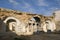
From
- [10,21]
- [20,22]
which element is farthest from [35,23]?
[10,21]

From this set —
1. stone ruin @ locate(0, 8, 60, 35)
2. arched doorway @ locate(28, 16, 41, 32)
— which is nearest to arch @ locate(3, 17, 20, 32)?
stone ruin @ locate(0, 8, 60, 35)

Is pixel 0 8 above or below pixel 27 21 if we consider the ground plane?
above

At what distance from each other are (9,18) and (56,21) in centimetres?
838

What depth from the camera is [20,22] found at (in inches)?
627

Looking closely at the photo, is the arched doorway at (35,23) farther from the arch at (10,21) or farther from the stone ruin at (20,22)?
the arch at (10,21)

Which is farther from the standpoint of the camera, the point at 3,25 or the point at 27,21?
the point at 27,21

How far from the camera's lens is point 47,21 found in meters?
20.3

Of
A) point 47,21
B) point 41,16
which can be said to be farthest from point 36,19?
point 47,21

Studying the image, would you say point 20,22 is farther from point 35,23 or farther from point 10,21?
point 35,23

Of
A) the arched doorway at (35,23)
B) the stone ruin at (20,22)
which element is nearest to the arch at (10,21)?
the stone ruin at (20,22)

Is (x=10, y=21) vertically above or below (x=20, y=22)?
above

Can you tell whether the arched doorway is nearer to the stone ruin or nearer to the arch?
the stone ruin

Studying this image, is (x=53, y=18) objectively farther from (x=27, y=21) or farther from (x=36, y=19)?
Result: (x=27, y=21)

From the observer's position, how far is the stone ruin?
47.8 ft
